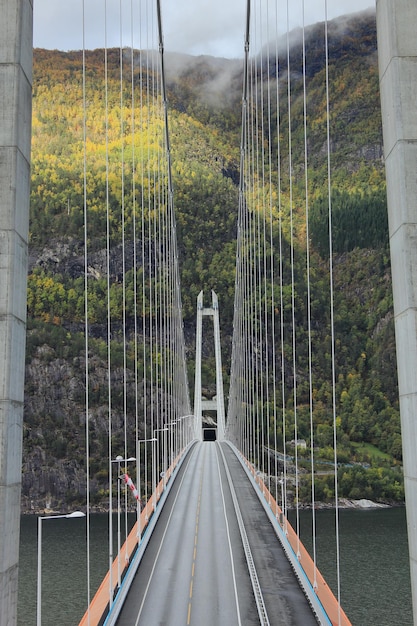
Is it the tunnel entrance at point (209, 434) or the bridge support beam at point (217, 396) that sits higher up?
the bridge support beam at point (217, 396)

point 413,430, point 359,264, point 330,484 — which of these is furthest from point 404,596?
point 359,264

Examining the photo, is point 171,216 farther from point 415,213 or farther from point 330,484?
point 415,213

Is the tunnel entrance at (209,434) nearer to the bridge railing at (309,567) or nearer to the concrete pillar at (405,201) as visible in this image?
the bridge railing at (309,567)

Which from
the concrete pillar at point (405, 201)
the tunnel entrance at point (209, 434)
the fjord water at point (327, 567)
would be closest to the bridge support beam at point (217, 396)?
the tunnel entrance at point (209, 434)

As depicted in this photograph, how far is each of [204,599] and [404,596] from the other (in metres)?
24.2

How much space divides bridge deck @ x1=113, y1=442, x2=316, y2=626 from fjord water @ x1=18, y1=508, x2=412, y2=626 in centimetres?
662

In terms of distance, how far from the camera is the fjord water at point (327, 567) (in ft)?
132

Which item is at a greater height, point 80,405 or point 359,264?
point 359,264

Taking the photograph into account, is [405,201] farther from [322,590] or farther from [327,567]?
[327,567]

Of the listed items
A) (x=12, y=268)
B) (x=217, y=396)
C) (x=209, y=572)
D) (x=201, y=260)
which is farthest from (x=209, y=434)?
(x=12, y=268)

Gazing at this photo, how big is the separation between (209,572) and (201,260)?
135 m

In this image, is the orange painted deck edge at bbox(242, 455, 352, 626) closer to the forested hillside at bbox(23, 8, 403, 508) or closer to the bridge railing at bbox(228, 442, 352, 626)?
the bridge railing at bbox(228, 442, 352, 626)

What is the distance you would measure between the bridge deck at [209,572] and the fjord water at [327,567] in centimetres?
662

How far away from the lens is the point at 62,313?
11225 centimetres
